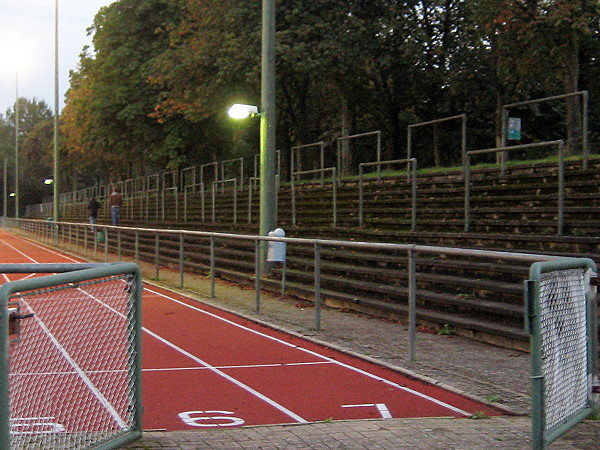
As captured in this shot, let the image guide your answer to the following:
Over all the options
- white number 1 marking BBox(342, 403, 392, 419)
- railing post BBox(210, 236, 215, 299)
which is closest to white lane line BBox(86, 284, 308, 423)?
white number 1 marking BBox(342, 403, 392, 419)

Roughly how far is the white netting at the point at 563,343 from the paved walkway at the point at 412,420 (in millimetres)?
248

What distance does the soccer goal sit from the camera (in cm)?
442

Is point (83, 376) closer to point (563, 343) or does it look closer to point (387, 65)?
point (563, 343)

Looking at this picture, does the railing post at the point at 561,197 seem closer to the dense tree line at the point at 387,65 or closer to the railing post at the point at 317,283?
the railing post at the point at 317,283

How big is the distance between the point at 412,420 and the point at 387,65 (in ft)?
67.4

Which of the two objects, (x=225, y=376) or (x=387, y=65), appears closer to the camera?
(x=225, y=376)

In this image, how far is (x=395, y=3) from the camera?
26953mm

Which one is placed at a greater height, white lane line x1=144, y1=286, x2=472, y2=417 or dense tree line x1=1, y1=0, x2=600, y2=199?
dense tree line x1=1, y1=0, x2=600, y2=199

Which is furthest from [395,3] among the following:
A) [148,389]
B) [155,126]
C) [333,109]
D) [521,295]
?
[148,389]

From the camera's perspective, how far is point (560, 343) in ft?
18.4

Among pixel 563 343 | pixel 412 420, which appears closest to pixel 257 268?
pixel 412 420

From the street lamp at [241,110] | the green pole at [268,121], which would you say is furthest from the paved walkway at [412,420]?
the street lamp at [241,110]

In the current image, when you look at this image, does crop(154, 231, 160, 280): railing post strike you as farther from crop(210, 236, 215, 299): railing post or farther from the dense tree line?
the dense tree line

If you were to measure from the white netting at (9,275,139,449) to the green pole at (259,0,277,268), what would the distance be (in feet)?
35.9
